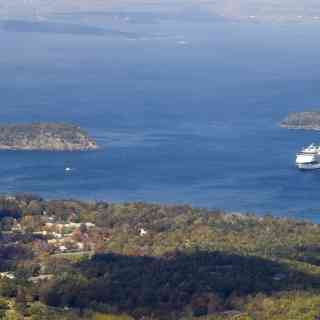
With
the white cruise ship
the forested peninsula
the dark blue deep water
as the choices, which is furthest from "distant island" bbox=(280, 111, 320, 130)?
the forested peninsula

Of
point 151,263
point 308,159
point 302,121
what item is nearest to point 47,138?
point 308,159

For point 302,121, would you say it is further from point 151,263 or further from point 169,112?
point 151,263

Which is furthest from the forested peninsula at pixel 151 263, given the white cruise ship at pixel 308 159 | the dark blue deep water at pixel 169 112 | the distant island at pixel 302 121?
the distant island at pixel 302 121

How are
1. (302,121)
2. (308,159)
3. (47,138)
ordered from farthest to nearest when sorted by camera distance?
(302,121)
(47,138)
(308,159)

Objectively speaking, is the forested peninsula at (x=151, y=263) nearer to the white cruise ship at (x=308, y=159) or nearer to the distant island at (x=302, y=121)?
the white cruise ship at (x=308, y=159)

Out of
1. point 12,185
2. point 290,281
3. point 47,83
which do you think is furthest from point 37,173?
point 47,83

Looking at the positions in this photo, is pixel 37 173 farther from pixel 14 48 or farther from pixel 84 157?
pixel 14 48

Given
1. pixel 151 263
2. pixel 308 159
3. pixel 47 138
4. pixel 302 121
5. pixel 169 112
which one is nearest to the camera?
pixel 151 263
